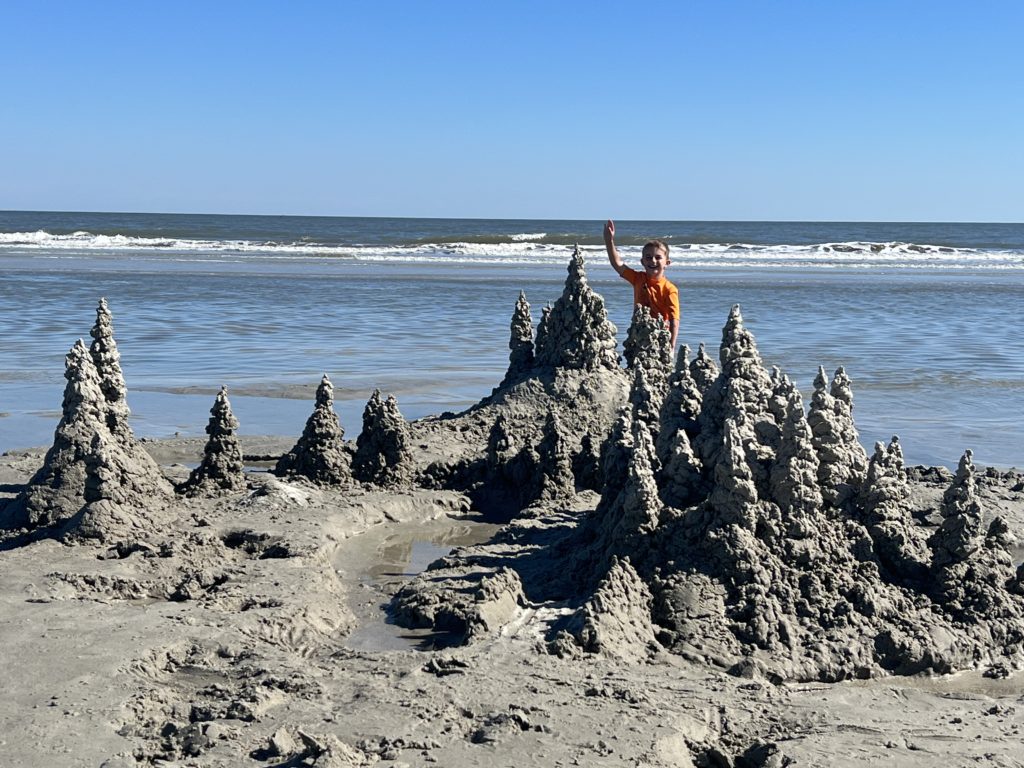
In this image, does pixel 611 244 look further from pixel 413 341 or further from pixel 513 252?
pixel 513 252

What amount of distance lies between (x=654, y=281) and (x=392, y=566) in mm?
4018

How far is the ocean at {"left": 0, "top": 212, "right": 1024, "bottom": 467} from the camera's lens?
42.5 feet

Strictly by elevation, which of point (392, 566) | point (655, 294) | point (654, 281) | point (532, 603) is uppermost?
point (654, 281)

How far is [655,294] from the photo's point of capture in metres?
10.6

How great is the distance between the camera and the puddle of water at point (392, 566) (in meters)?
6.08

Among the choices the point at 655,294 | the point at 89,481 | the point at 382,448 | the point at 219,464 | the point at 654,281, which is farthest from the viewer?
the point at 655,294

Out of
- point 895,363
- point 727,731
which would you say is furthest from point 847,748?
point 895,363

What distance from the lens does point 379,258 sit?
52062mm

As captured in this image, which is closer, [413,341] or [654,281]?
[654,281]

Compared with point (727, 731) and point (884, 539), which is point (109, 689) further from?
point (884, 539)

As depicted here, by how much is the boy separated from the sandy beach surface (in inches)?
77.0

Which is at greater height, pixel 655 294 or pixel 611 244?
pixel 611 244

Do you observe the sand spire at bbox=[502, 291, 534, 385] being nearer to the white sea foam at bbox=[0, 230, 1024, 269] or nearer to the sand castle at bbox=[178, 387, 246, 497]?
the sand castle at bbox=[178, 387, 246, 497]

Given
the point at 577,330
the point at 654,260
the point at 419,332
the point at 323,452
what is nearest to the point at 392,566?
the point at 323,452
